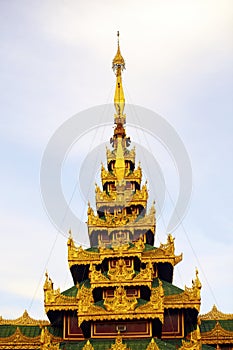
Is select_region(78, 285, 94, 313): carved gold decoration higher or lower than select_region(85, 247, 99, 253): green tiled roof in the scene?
lower

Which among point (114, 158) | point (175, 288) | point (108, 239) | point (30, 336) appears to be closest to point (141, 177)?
point (114, 158)

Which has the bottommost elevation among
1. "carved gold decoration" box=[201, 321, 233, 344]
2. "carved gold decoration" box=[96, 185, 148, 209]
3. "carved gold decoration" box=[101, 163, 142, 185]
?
"carved gold decoration" box=[201, 321, 233, 344]

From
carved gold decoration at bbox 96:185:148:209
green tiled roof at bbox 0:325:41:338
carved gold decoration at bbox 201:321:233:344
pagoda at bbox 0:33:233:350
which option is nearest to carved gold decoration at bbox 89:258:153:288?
pagoda at bbox 0:33:233:350

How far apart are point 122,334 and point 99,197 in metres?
19.1

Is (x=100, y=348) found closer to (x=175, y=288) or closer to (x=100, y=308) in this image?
(x=100, y=308)

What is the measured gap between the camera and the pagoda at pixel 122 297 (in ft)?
138

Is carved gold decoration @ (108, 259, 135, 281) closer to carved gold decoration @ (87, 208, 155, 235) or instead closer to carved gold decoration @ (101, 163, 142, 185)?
carved gold decoration @ (87, 208, 155, 235)

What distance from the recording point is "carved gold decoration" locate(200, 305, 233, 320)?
5103cm

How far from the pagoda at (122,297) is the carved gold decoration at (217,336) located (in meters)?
0.08

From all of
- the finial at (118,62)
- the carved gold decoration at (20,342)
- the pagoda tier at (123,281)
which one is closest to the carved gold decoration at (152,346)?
the pagoda tier at (123,281)

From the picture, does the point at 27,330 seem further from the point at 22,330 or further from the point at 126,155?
the point at 126,155

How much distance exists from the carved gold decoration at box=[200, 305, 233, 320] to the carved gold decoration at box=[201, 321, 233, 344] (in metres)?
2.97

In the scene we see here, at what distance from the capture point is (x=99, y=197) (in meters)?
58.9

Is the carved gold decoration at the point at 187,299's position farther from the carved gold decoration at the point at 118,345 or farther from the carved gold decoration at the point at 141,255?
the carved gold decoration at the point at 118,345
